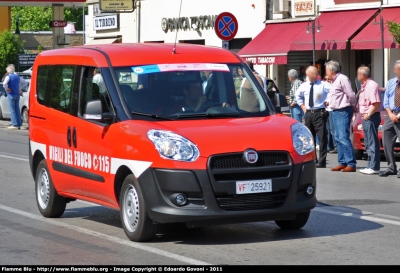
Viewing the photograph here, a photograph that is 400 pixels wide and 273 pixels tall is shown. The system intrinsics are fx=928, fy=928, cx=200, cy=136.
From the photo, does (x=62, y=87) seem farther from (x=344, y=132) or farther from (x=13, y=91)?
(x=13, y=91)

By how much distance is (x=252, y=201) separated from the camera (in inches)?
336

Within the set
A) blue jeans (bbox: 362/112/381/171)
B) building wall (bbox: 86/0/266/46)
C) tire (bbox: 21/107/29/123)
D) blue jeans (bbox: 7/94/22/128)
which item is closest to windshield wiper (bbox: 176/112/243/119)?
blue jeans (bbox: 362/112/381/171)

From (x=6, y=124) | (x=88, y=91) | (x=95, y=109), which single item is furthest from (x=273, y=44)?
(x=95, y=109)

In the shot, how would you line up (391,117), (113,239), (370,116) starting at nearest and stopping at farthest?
(113,239), (391,117), (370,116)

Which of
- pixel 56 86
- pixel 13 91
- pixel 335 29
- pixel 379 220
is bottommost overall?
pixel 379 220

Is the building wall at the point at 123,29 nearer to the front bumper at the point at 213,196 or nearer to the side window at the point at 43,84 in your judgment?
the side window at the point at 43,84

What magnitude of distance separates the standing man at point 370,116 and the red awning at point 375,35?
11.1 m

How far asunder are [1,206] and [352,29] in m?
18.6

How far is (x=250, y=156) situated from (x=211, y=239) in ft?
3.37

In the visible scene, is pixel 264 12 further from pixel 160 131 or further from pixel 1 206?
pixel 160 131

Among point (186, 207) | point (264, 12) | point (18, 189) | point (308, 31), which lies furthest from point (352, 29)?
point (186, 207)

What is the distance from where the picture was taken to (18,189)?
13578 millimetres

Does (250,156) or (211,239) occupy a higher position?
(250,156)

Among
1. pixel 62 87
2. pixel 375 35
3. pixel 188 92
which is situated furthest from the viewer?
pixel 375 35
